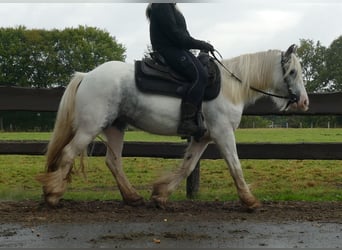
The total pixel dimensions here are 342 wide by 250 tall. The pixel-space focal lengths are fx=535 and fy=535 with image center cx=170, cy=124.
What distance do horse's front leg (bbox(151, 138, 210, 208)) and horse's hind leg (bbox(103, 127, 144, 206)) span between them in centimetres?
26

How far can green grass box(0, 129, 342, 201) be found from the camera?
7934mm

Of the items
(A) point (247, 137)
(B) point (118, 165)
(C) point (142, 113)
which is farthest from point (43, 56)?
(C) point (142, 113)

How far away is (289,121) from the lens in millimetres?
62500

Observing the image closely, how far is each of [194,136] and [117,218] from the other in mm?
1485

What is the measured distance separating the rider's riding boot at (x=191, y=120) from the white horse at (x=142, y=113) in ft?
0.34

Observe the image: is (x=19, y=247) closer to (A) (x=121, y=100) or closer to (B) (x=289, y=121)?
(A) (x=121, y=100)

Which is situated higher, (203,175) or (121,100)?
(121,100)

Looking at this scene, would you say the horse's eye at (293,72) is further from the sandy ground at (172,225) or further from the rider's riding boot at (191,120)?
the sandy ground at (172,225)

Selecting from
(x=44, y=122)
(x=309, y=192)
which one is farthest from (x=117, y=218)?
(x=44, y=122)

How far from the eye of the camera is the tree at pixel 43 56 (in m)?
60.2

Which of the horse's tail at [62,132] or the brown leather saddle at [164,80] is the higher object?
the brown leather saddle at [164,80]

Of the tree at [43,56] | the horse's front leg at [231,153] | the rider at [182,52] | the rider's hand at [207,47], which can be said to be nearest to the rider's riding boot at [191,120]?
the rider at [182,52]

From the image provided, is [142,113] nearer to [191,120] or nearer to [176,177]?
[191,120]

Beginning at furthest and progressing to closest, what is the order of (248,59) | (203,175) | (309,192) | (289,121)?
1. (289,121)
2. (203,175)
3. (309,192)
4. (248,59)
